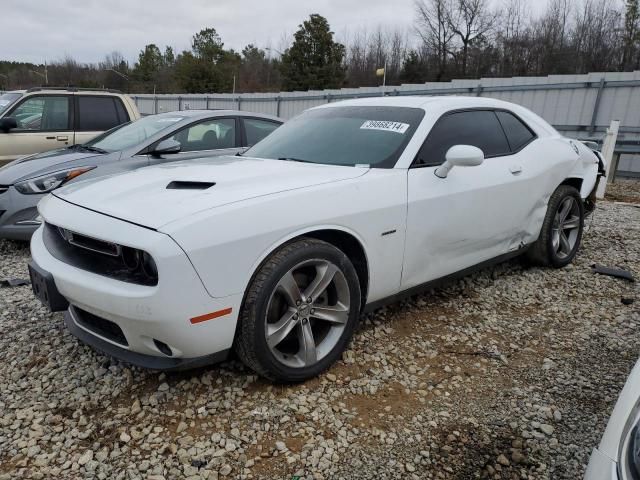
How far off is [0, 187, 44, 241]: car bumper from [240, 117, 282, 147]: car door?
2330 millimetres

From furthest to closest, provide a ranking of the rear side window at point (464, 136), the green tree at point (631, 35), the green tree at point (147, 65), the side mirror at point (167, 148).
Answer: the green tree at point (147, 65)
the green tree at point (631, 35)
the side mirror at point (167, 148)
the rear side window at point (464, 136)

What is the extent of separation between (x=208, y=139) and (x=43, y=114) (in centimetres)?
294

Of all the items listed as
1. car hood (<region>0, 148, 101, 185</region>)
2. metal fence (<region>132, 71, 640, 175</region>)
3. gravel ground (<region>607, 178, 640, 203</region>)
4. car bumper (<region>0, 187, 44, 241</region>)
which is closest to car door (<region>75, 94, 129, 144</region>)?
car hood (<region>0, 148, 101, 185</region>)

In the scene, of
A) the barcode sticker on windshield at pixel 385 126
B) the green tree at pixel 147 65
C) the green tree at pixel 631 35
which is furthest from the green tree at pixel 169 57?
the barcode sticker on windshield at pixel 385 126

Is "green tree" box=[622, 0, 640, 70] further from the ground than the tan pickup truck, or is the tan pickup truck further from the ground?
"green tree" box=[622, 0, 640, 70]

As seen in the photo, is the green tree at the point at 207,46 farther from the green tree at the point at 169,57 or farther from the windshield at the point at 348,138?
the windshield at the point at 348,138

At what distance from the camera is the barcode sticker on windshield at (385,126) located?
3164 mm

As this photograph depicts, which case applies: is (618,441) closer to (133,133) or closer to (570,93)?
(133,133)

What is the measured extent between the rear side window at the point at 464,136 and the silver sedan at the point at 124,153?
2761 millimetres

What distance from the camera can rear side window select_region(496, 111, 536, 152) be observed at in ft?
12.8

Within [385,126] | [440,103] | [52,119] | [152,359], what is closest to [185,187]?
[152,359]

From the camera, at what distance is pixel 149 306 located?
6.73ft

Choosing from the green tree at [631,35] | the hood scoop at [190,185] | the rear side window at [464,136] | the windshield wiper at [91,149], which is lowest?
the windshield wiper at [91,149]

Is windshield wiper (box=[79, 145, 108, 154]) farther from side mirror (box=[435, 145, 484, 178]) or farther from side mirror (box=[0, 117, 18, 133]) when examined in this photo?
side mirror (box=[435, 145, 484, 178])
